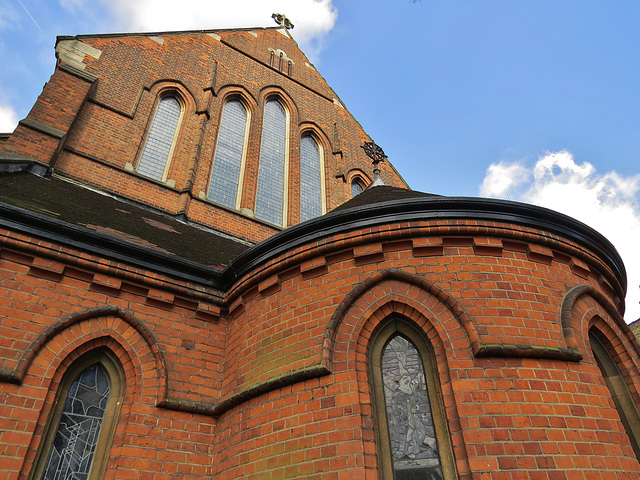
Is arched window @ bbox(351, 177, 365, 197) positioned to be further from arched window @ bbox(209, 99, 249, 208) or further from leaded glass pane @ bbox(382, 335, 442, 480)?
leaded glass pane @ bbox(382, 335, 442, 480)

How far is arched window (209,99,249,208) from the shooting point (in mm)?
9570

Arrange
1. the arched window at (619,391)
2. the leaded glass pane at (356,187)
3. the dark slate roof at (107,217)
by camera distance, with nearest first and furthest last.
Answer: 1. the arched window at (619,391)
2. the dark slate roof at (107,217)
3. the leaded glass pane at (356,187)

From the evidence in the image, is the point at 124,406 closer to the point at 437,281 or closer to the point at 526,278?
the point at 437,281

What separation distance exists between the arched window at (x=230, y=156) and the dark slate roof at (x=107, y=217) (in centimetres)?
163

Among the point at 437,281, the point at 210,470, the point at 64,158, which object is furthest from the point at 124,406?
the point at 64,158

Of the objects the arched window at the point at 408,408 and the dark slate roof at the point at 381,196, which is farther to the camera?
the dark slate roof at the point at 381,196

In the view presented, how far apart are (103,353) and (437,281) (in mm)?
3606

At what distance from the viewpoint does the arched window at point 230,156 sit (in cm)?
957

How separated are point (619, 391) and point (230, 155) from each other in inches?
341

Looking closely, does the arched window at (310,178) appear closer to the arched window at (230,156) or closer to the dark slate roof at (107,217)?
the arched window at (230,156)

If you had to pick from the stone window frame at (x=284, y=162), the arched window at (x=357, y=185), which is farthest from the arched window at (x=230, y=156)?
the arched window at (x=357, y=185)

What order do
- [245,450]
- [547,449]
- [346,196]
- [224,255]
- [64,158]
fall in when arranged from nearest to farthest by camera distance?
Answer: [547,449]
[245,450]
[224,255]
[64,158]
[346,196]

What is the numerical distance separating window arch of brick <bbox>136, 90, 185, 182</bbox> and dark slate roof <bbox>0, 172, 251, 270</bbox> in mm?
1331

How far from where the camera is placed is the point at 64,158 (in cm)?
771
